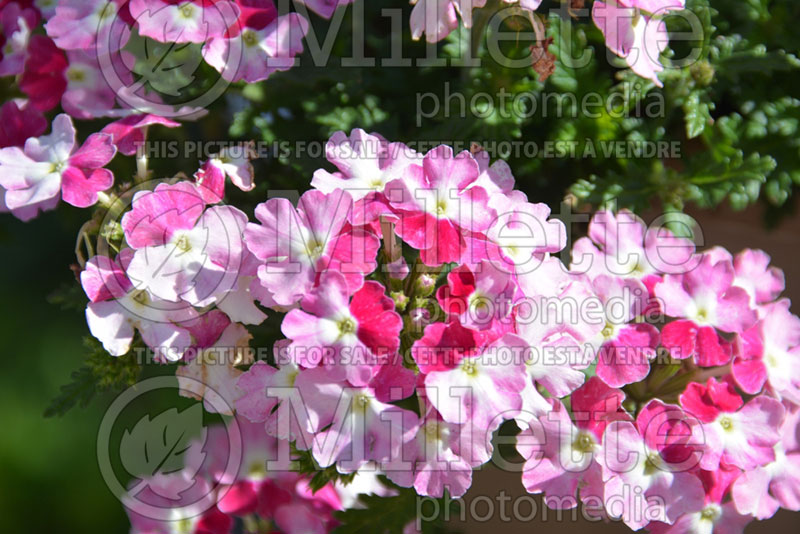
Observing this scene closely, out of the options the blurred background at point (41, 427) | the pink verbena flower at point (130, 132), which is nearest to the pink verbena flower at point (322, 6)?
the pink verbena flower at point (130, 132)

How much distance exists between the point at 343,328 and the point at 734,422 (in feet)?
1.63

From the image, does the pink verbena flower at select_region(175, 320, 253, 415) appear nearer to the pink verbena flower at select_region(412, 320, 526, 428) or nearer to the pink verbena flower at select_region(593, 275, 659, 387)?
the pink verbena flower at select_region(412, 320, 526, 428)

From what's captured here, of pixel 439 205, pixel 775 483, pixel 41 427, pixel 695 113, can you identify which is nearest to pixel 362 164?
pixel 439 205

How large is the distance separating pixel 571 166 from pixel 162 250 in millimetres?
745

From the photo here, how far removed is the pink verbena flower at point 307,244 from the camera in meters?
0.87

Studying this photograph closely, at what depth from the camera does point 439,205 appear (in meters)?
0.91

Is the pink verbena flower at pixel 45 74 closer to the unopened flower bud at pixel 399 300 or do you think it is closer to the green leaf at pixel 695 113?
the unopened flower bud at pixel 399 300

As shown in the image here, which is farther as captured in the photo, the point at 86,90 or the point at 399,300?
the point at 86,90

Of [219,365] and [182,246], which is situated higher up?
[182,246]

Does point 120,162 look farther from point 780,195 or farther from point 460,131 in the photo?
point 780,195

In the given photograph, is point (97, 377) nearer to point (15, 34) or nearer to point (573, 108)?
point (15, 34)

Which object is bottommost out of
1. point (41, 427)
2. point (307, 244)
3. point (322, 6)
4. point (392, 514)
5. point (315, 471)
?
point (41, 427)

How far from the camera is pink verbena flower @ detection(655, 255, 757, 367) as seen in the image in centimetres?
103

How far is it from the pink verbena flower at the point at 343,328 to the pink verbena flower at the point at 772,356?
464 mm
